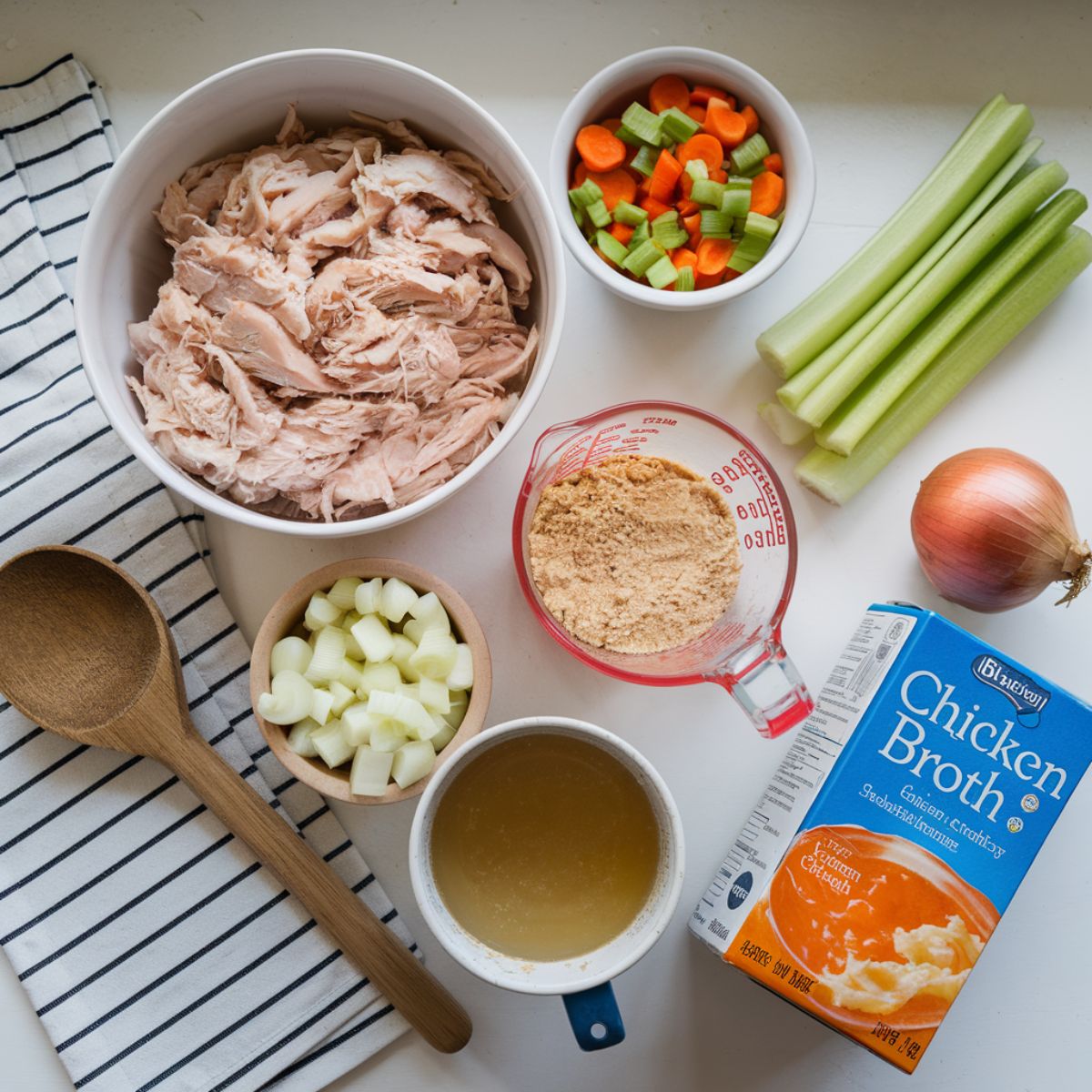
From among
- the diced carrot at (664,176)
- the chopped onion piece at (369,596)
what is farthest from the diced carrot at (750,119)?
the chopped onion piece at (369,596)

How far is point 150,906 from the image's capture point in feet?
4.43

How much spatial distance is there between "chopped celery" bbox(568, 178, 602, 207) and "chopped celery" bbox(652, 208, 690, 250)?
0.28 ft

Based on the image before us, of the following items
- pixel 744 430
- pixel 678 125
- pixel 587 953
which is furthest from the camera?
pixel 744 430

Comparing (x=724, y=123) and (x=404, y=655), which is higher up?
(x=724, y=123)

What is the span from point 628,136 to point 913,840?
97 cm

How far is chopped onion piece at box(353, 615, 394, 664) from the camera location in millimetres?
1243

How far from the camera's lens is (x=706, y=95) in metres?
1.35

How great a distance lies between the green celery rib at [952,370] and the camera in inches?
54.8

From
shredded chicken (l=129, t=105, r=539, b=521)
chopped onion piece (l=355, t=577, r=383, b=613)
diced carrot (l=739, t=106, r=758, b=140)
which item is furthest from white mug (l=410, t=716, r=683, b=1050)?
diced carrot (l=739, t=106, r=758, b=140)

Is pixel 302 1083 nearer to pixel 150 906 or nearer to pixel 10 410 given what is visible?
pixel 150 906

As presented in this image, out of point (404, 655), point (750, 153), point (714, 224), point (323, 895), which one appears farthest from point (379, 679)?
point (750, 153)

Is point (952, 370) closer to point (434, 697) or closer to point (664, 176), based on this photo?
point (664, 176)

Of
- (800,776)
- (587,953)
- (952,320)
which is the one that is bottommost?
(587,953)

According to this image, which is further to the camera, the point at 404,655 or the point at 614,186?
the point at 614,186
